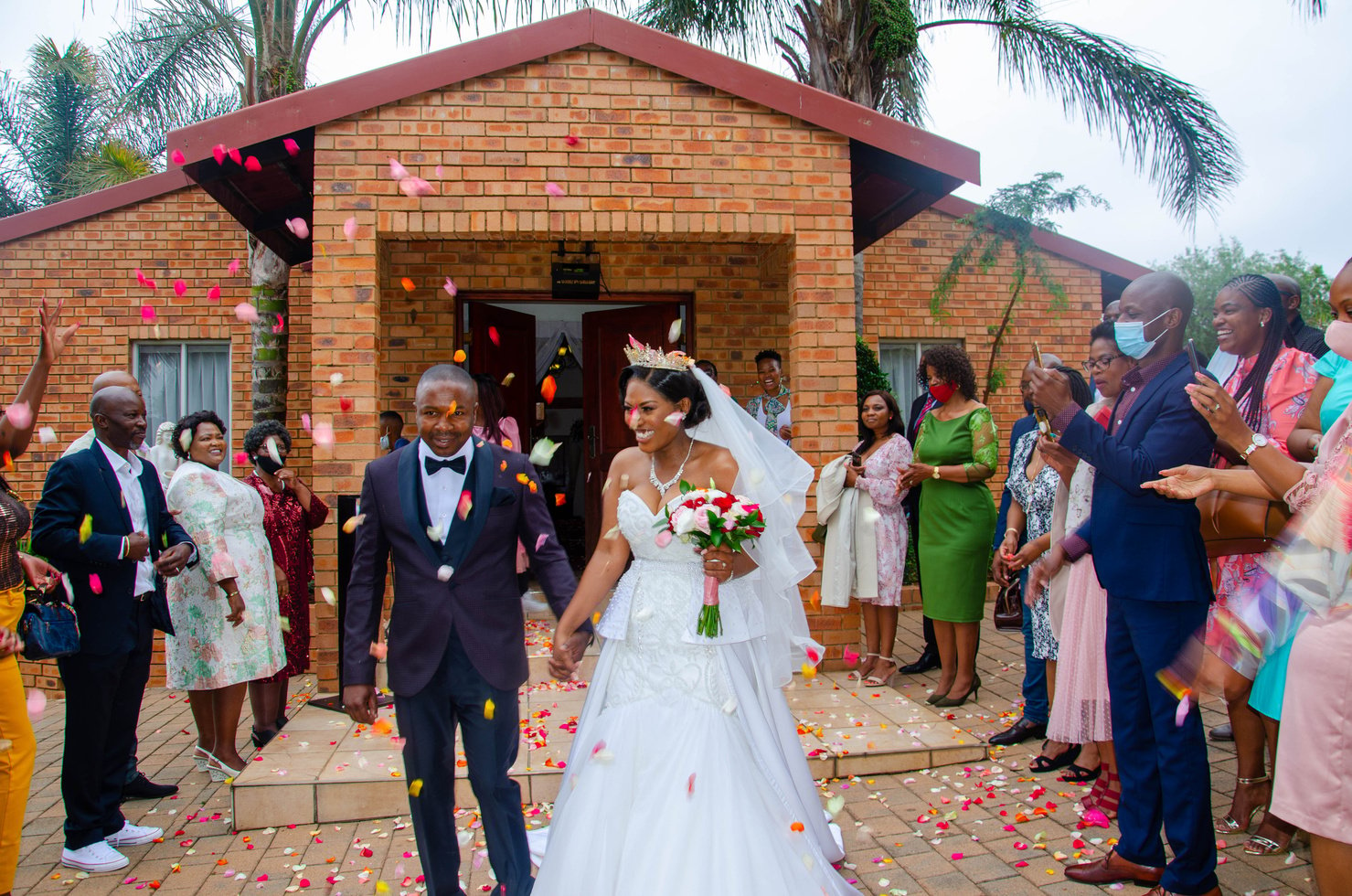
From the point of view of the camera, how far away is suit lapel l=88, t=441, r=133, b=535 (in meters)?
4.46

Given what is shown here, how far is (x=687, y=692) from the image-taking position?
3.40 meters

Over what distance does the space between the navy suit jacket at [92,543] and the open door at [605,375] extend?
4.87m

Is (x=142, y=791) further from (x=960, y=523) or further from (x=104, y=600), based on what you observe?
(x=960, y=523)

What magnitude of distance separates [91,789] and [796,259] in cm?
530

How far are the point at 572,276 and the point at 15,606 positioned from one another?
18.4 ft

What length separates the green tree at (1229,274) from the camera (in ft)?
93.5

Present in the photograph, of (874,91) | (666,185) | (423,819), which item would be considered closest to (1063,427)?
(423,819)

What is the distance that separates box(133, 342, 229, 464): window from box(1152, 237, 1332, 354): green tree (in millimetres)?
23392

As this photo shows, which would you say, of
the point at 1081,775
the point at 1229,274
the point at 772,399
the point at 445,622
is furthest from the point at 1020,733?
the point at 1229,274

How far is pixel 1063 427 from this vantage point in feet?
11.2

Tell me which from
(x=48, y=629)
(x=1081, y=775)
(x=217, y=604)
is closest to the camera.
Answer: (x=48, y=629)

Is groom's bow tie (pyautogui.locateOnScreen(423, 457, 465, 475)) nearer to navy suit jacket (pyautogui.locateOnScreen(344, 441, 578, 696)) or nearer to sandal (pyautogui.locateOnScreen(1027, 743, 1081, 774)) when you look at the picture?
navy suit jacket (pyautogui.locateOnScreen(344, 441, 578, 696))

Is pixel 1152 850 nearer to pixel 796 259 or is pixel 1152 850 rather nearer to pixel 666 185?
pixel 796 259

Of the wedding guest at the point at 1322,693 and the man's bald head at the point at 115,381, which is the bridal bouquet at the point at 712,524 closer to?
the wedding guest at the point at 1322,693
